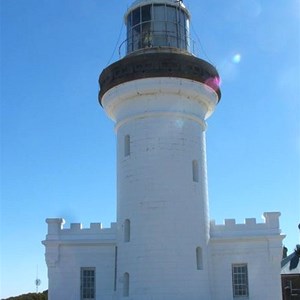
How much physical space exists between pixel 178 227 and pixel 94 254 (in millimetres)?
3587

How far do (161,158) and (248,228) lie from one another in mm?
4122

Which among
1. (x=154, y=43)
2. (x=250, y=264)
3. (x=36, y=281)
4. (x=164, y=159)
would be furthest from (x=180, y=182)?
(x=36, y=281)

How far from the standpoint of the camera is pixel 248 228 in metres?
18.5

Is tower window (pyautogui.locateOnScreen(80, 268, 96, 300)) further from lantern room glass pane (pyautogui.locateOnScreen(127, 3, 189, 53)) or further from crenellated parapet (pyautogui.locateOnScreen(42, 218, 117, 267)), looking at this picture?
lantern room glass pane (pyautogui.locateOnScreen(127, 3, 189, 53))

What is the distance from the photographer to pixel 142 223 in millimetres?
17062

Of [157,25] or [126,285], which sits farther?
[157,25]

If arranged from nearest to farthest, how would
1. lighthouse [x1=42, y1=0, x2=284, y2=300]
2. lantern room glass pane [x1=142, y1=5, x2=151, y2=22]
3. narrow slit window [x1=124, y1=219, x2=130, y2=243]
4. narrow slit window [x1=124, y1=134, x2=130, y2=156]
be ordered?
lighthouse [x1=42, y1=0, x2=284, y2=300], narrow slit window [x1=124, y1=219, x2=130, y2=243], narrow slit window [x1=124, y1=134, x2=130, y2=156], lantern room glass pane [x1=142, y1=5, x2=151, y2=22]

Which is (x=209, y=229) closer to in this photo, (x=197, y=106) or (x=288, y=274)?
(x=197, y=106)

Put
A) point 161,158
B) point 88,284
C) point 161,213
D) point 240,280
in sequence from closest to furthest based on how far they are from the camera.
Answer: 1. point 161,213
2. point 161,158
3. point 240,280
4. point 88,284

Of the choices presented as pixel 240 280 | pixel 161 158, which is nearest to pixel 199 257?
pixel 240 280

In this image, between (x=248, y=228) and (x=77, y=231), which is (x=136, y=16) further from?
(x=248, y=228)

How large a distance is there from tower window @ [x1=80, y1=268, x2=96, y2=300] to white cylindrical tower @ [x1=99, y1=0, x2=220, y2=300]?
133 centimetres

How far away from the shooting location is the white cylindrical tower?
16.7 metres

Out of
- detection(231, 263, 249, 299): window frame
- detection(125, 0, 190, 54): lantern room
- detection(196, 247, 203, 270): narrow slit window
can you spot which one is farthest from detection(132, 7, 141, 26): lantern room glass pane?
detection(231, 263, 249, 299): window frame
